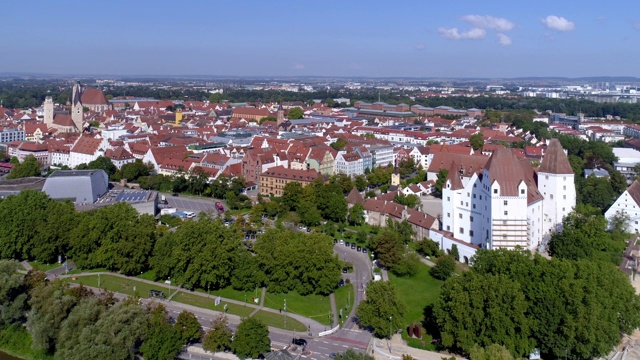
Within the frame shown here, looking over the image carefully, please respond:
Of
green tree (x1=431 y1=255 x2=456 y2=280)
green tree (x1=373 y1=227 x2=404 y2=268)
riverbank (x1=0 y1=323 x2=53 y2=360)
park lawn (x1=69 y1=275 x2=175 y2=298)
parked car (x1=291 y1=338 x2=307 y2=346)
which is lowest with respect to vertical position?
riverbank (x1=0 y1=323 x2=53 y2=360)

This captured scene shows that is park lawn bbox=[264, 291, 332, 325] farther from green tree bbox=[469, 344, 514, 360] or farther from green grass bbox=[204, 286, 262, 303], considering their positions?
green tree bbox=[469, 344, 514, 360]

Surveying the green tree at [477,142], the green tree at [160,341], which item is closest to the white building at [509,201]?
the green tree at [160,341]

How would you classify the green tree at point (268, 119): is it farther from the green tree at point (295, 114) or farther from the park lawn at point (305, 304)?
the park lawn at point (305, 304)

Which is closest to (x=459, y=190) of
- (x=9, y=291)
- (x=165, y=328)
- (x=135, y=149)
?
(x=165, y=328)

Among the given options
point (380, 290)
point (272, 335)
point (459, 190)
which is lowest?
point (272, 335)

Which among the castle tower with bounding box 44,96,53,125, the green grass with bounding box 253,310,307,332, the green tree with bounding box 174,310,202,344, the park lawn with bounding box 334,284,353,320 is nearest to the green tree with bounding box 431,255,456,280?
the park lawn with bounding box 334,284,353,320

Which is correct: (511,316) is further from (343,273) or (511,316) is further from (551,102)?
(551,102)
